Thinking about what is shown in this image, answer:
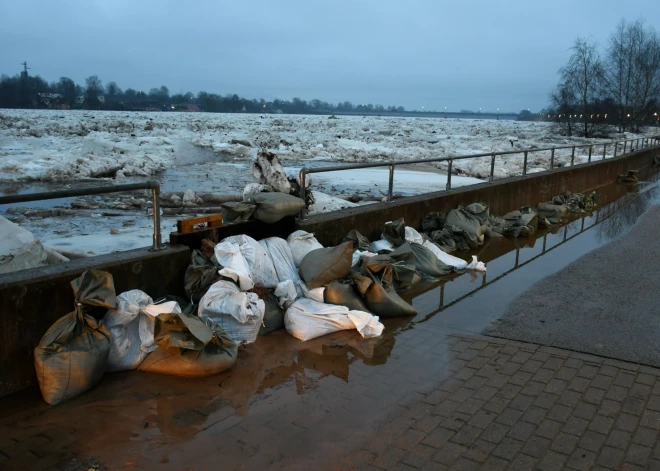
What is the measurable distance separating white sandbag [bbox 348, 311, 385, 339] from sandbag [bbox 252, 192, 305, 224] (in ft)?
4.71

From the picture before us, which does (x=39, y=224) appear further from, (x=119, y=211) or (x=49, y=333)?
(x=49, y=333)

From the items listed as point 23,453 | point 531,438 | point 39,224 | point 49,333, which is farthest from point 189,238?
point 39,224

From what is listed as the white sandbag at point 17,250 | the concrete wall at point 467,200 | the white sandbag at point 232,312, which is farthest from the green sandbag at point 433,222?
the white sandbag at point 17,250

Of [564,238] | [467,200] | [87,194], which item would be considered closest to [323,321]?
[87,194]

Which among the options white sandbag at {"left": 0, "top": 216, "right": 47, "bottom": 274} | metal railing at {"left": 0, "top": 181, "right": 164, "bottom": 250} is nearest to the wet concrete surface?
metal railing at {"left": 0, "top": 181, "right": 164, "bottom": 250}

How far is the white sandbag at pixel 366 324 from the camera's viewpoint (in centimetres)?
493

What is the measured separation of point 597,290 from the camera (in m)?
6.46

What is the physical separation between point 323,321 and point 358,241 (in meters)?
2.02

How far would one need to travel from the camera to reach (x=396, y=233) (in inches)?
293

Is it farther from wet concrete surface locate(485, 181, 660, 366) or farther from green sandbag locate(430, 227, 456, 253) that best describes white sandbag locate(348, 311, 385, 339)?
green sandbag locate(430, 227, 456, 253)

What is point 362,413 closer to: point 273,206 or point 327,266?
point 327,266

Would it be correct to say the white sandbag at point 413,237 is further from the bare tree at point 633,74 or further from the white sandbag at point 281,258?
the bare tree at point 633,74

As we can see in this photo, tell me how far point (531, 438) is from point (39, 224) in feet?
24.6

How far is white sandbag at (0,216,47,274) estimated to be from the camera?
4.47 m
